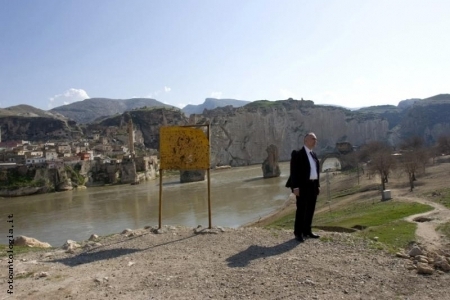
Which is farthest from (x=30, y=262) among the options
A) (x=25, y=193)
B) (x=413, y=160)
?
(x=25, y=193)

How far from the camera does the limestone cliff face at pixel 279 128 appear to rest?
121 m

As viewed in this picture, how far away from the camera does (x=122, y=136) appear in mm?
124500

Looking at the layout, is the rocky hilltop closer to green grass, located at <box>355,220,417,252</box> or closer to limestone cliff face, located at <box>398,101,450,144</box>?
limestone cliff face, located at <box>398,101,450,144</box>

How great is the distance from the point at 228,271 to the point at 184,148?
4.92 meters

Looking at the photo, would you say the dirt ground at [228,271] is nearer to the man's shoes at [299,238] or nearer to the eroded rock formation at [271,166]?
the man's shoes at [299,238]

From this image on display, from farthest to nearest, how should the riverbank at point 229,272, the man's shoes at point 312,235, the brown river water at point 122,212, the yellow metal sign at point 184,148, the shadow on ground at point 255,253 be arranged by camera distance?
the brown river water at point 122,212, the yellow metal sign at point 184,148, the man's shoes at point 312,235, the shadow on ground at point 255,253, the riverbank at point 229,272

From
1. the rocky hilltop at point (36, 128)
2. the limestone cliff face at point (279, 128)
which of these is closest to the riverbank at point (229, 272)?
the limestone cliff face at point (279, 128)

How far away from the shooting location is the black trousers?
8234 mm

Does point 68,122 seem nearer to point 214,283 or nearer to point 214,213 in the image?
point 214,213

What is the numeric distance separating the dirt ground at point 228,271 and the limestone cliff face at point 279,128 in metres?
103

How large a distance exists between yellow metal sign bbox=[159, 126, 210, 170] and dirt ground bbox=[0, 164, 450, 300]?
7.27 ft

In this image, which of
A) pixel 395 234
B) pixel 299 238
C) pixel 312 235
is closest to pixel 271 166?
pixel 395 234

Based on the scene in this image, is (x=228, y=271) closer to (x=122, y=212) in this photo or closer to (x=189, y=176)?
(x=122, y=212)

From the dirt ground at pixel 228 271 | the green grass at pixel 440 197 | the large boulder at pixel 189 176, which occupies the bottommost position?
the large boulder at pixel 189 176
